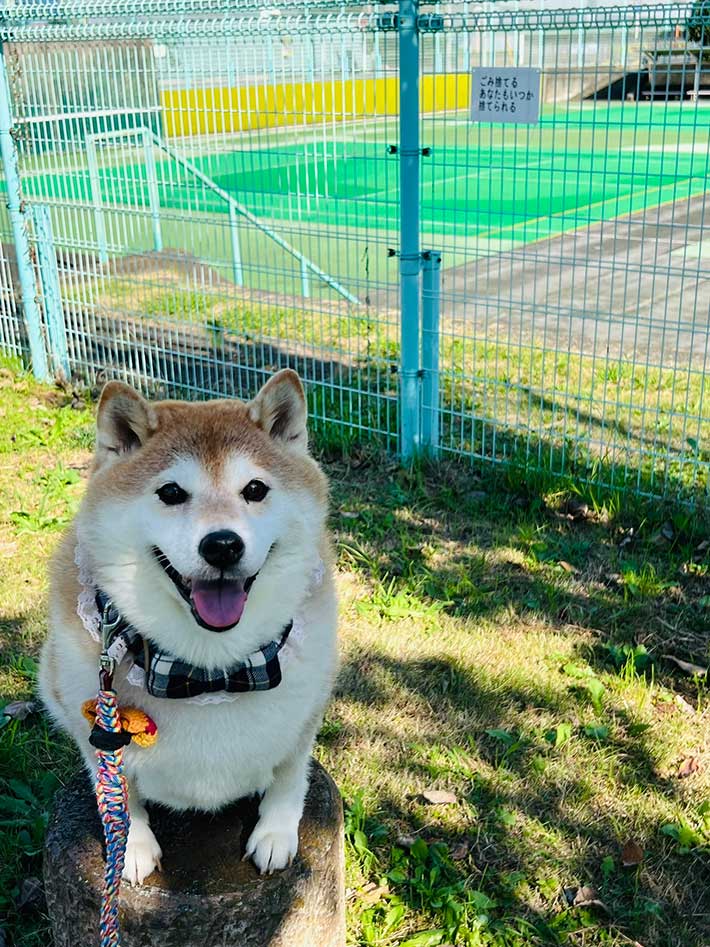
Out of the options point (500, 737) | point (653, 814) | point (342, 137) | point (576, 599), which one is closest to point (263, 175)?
point (342, 137)

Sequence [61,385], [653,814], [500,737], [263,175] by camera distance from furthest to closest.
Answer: [61,385]
[263,175]
[500,737]
[653,814]

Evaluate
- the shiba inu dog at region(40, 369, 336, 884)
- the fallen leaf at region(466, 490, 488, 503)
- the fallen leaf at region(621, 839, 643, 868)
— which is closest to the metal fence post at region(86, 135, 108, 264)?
the fallen leaf at region(466, 490, 488, 503)

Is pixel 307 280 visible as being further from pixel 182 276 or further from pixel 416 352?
pixel 416 352

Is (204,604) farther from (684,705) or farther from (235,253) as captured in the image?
(235,253)

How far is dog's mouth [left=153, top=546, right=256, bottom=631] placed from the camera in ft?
6.68

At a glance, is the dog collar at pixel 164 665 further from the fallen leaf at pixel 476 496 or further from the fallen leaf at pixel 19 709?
the fallen leaf at pixel 476 496

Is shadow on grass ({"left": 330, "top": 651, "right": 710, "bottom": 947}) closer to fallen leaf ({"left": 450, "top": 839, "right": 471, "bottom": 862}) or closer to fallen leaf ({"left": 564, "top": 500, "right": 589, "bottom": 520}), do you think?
fallen leaf ({"left": 450, "top": 839, "right": 471, "bottom": 862})

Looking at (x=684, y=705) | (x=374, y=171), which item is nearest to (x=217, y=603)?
(x=684, y=705)

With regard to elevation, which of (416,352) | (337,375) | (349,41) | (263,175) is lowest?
(337,375)

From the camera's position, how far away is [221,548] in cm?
198

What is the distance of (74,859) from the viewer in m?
2.41

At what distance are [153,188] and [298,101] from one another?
121cm

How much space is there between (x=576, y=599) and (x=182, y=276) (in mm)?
3449

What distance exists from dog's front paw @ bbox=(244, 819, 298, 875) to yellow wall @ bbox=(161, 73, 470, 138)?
396cm
